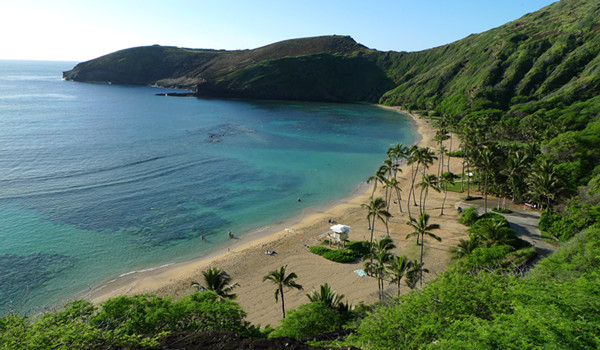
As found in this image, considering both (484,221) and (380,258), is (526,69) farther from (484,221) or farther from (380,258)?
(380,258)

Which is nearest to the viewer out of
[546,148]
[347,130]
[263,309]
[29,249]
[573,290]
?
[573,290]

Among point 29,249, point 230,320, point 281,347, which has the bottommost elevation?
point 29,249

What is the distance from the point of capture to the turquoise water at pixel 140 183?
1770 inches

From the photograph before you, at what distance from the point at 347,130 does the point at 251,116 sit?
53917mm

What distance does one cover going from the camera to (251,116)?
167000 mm

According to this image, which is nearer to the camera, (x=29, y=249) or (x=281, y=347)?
(x=281, y=347)

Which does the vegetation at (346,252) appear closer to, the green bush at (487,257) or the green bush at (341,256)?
the green bush at (341,256)

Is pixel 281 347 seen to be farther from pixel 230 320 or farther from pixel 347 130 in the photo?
pixel 347 130

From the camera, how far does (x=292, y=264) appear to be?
4378 cm

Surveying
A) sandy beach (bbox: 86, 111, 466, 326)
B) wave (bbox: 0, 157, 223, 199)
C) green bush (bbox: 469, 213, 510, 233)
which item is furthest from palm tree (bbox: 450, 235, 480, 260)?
wave (bbox: 0, 157, 223, 199)

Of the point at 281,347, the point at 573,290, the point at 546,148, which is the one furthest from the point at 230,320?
the point at 546,148

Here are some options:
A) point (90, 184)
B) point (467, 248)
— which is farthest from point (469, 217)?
point (90, 184)

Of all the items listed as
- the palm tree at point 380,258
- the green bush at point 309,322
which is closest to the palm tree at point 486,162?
the palm tree at point 380,258

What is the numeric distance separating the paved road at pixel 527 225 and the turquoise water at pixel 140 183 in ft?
98.9
